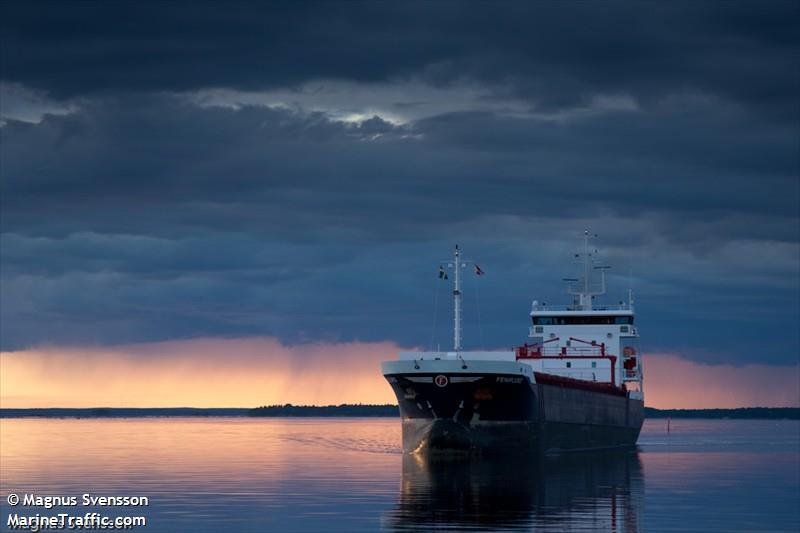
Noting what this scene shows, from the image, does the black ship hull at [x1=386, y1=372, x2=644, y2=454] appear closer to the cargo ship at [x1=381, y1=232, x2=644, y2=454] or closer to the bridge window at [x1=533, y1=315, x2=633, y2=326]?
the cargo ship at [x1=381, y1=232, x2=644, y2=454]

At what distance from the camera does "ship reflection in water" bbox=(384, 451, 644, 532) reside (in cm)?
3359

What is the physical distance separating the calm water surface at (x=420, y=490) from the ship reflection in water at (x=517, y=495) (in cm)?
6

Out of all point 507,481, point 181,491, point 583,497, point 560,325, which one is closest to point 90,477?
point 181,491

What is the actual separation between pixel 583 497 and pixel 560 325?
45.6 metres

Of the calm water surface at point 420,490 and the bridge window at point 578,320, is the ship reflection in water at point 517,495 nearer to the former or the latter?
the calm water surface at point 420,490

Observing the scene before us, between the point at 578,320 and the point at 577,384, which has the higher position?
the point at 578,320

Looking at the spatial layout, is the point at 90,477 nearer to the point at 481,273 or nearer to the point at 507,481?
the point at 507,481

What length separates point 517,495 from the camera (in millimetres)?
41688

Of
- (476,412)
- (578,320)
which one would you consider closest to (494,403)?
(476,412)

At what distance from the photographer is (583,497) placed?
41812mm

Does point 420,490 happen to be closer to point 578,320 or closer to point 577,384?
point 577,384

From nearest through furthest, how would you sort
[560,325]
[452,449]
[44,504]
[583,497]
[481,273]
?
1. [44,504]
2. [583,497]
3. [452,449]
4. [481,273]
5. [560,325]

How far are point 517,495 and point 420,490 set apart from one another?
357 cm

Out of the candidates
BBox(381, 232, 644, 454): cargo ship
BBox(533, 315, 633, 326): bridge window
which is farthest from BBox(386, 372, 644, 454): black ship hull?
BBox(533, 315, 633, 326): bridge window
